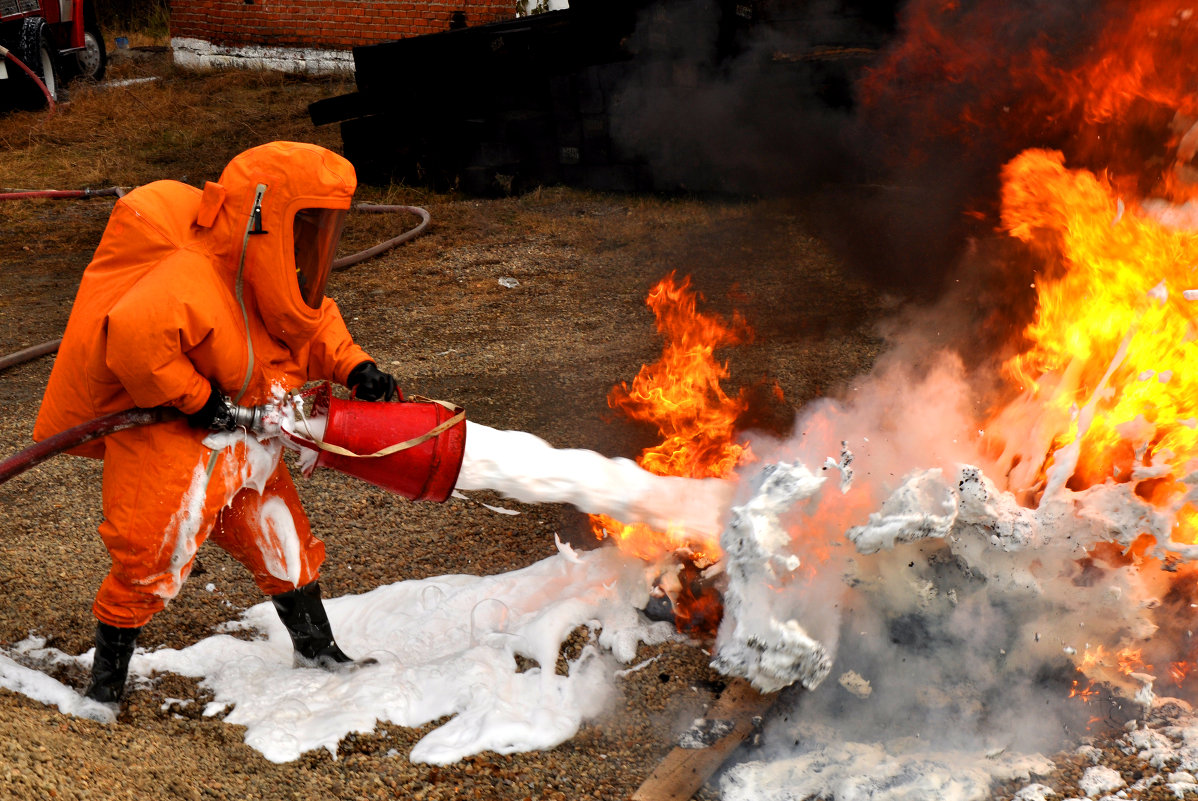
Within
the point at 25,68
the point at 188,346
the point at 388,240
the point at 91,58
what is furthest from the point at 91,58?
the point at 188,346

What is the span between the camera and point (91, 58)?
→ 46.4ft

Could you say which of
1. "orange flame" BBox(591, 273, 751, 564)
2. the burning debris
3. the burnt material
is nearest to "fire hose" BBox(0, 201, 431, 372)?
the burnt material

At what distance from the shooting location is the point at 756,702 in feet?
9.86

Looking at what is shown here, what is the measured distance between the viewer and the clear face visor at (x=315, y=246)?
2.78 m

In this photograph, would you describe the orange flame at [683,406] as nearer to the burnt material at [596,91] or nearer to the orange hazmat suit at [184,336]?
the orange hazmat suit at [184,336]

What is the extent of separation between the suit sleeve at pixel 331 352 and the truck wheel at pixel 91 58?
13544 millimetres

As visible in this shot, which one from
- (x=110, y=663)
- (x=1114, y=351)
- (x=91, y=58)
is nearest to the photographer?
(x=110, y=663)

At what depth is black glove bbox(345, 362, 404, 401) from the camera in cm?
313

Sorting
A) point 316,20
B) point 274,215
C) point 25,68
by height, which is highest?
point 316,20

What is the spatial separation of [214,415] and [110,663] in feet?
3.13

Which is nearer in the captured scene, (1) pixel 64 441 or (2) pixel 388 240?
(1) pixel 64 441

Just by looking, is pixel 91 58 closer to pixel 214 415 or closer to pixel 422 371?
pixel 422 371

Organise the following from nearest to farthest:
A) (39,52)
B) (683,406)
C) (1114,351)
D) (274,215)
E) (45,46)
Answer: (274,215) < (1114,351) < (683,406) < (39,52) < (45,46)

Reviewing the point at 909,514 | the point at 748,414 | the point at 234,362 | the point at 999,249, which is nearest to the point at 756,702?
the point at 909,514
